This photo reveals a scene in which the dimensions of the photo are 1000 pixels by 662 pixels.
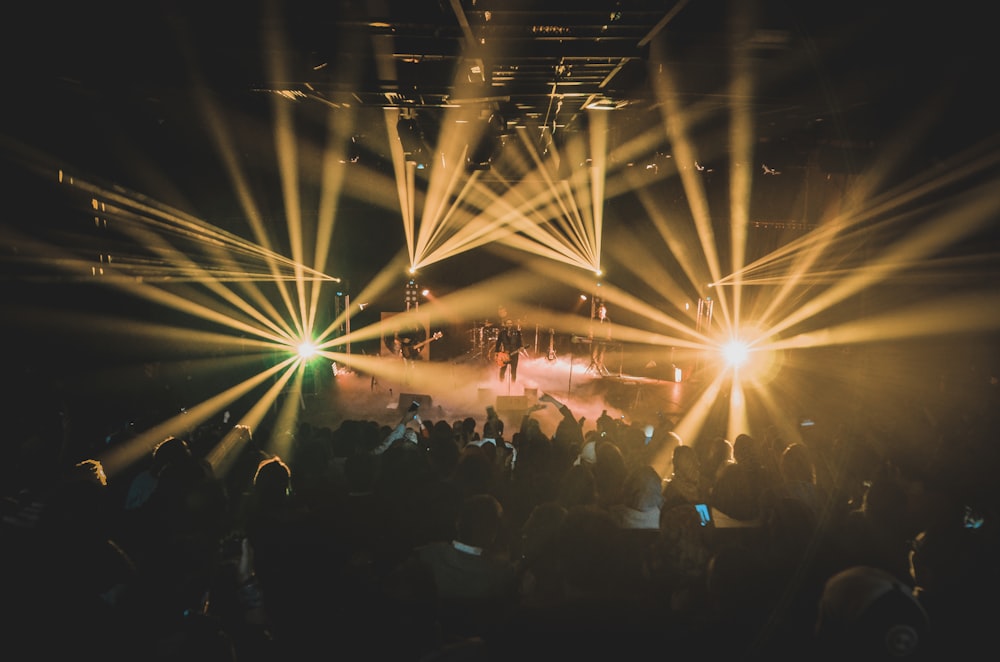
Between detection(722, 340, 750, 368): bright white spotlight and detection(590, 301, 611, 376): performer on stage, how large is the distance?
3.04 meters

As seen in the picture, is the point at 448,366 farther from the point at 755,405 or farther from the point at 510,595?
the point at 510,595

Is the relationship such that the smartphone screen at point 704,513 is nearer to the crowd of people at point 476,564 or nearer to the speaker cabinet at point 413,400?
the crowd of people at point 476,564

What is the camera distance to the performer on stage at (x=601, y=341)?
512 inches

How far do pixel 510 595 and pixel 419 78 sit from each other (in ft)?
17.7

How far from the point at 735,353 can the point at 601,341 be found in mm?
3496

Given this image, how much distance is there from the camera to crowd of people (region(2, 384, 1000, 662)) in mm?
1912

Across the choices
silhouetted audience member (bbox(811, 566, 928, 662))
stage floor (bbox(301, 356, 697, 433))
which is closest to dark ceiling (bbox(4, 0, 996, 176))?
silhouetted audience member (bbox(811, 566, 928, 662))

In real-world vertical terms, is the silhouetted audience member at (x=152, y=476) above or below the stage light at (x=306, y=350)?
below

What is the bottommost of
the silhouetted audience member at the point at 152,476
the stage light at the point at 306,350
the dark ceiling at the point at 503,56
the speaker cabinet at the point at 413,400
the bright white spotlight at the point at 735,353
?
the speaker cabinet at the point at 413,400

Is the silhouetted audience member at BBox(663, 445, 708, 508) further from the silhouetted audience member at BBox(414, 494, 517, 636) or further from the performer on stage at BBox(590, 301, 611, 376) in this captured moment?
the performer on stage at BBox(590, 301, 611, 376)

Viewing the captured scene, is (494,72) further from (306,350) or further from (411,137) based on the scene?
(306,350)

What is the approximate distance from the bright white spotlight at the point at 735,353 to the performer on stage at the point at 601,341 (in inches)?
120

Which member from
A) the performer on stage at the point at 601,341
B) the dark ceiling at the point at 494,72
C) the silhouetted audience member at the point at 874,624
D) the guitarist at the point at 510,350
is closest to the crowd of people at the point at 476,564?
the silhouetted audience member at the point at 874,624

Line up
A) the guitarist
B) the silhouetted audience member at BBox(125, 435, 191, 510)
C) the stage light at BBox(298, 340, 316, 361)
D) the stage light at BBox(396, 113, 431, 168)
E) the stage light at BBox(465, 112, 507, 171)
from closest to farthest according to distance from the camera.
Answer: the silhouetted audience member at BBox(125, 435, 191, 510)
the stage light at BBox(465, 112, 507, 171)
the stage light at BBox(396, 113, 431, 168)
the stage light at BBox(298, 340, 316, 361)
the guitarist
